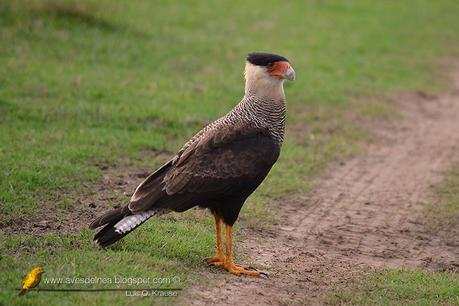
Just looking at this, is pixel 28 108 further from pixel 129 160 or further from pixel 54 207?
pixel 54 207

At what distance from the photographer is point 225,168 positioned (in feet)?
19.9

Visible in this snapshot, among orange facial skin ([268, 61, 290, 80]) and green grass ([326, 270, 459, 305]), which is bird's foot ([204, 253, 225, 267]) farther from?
orange facial skin ([268, 61, 290, 80])

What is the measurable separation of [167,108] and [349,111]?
9.80 ft

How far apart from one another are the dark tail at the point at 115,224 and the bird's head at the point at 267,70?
1.56 metres

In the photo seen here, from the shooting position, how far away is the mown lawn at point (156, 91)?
20.2ft

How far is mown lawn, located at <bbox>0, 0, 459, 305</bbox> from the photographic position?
6.16 meters

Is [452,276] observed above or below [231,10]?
below

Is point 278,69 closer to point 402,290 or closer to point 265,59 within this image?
point 265,59

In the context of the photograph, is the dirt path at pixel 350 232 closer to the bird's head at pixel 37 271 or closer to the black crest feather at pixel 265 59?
the bird's head at pixel 37 271

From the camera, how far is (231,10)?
16.8 metres

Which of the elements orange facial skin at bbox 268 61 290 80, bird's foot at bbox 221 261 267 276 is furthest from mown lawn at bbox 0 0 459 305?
orange facial skin at bbox 268 61 290 80

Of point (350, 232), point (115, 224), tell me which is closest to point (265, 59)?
point (115, 224)

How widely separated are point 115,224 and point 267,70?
1825 millimetres

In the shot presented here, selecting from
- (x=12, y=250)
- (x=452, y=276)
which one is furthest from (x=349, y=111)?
(x=12, y=250)
